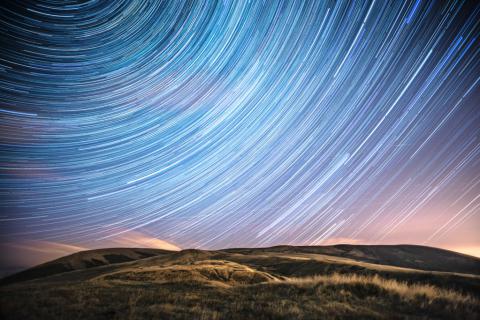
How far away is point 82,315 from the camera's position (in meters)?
9.66

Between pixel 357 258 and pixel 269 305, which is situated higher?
pixel 269 305

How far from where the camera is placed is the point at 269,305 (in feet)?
33.8

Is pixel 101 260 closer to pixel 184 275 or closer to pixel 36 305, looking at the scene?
pixel 184 275

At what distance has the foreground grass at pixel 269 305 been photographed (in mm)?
9352

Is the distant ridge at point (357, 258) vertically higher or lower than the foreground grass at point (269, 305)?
lower

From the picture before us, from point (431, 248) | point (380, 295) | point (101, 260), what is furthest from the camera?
point (431, 248)

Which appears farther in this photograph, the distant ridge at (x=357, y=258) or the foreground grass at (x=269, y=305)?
the distant ridge at (x=357, y=258)

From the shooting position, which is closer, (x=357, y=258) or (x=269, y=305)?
(x=269, y=305)

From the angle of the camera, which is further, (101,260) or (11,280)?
(101,260)

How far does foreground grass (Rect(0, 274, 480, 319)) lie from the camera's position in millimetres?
9352

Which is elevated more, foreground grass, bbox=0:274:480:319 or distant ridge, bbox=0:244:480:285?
A: foreground grass, bbox=0:274:480:319

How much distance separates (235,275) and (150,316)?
1717 cm

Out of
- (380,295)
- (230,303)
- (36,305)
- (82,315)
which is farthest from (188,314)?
(380,295)

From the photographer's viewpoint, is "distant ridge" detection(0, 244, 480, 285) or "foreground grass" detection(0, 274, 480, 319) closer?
"foreground grass" detection(0, 274, 480, 319)
